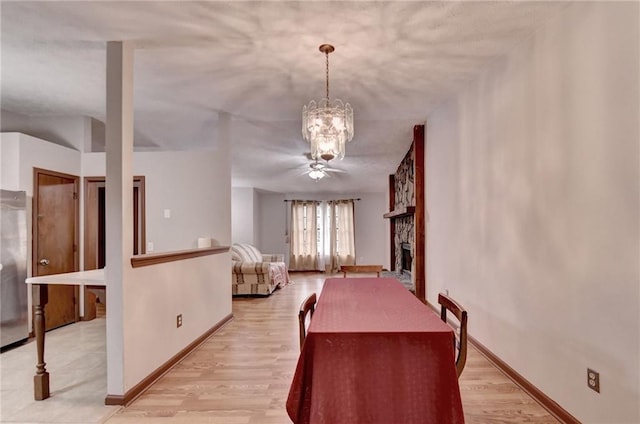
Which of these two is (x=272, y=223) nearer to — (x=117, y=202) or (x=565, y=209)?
(x=117, y=202)

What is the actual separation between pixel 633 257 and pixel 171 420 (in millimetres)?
2604

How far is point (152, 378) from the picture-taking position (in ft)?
8.34

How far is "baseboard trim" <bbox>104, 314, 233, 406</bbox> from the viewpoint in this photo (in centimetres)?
224

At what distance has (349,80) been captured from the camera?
3.21m

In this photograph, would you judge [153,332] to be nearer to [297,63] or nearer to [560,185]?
[297,63]

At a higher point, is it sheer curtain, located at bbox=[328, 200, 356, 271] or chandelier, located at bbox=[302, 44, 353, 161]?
chandelier, located at bbox=[302, 44, 353, 161]

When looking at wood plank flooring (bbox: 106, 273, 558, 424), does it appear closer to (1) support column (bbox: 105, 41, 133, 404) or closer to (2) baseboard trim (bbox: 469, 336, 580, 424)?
A: (2) baseboard trim (bbox: 469, 336, 580, 424)

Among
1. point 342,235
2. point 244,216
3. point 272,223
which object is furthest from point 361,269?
point 272,223

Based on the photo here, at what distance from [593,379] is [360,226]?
25.5 feet

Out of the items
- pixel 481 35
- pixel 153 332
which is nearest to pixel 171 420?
pixel 153 332

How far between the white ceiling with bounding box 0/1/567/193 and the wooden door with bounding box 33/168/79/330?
885 millimetres

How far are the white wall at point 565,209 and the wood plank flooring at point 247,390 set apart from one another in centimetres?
24

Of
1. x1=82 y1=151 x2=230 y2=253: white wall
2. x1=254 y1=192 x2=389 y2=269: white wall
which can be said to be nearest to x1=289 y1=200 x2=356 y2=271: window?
x1=254 y1=192 x2=389 y2=269: white wall

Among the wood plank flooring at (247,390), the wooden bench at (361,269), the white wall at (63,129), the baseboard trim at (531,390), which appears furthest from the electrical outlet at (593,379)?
the white wall at (63,129)
